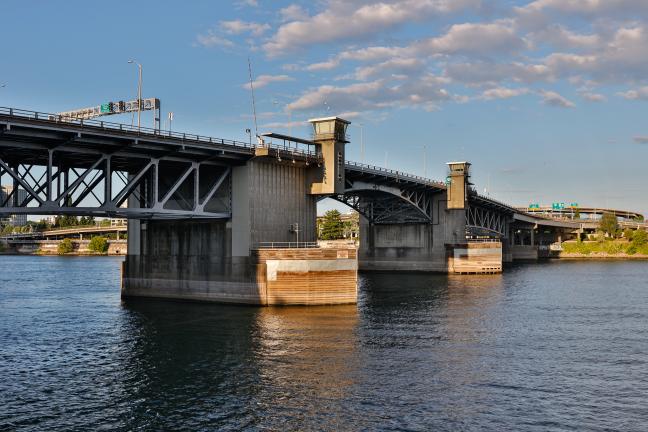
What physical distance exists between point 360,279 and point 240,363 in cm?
6776

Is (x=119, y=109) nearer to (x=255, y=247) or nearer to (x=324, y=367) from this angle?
(x=255, y=247)

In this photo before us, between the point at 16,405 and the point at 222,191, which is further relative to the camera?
the point at 222,191

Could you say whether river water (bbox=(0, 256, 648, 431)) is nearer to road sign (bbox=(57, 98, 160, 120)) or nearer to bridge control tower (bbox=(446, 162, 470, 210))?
road sign (bbox=(57, 98, 160, 120))

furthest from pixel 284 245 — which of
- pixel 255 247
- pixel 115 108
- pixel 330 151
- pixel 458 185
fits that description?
pixel 458 185

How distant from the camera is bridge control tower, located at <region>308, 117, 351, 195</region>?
73.2 meters

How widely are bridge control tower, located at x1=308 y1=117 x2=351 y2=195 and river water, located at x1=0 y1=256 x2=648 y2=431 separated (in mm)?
14957

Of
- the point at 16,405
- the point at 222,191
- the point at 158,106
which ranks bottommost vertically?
the point at 16,405

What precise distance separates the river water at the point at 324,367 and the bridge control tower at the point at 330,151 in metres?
15.0

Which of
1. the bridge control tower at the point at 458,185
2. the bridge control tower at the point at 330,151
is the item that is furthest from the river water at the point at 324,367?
the bridge control tower at the point at 458,185

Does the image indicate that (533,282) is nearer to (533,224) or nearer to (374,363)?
(374,363)

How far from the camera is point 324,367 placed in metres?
37.4

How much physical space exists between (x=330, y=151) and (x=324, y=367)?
40.3 meters

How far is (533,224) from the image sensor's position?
653 feet

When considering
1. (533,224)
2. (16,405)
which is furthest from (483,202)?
(16,405)
